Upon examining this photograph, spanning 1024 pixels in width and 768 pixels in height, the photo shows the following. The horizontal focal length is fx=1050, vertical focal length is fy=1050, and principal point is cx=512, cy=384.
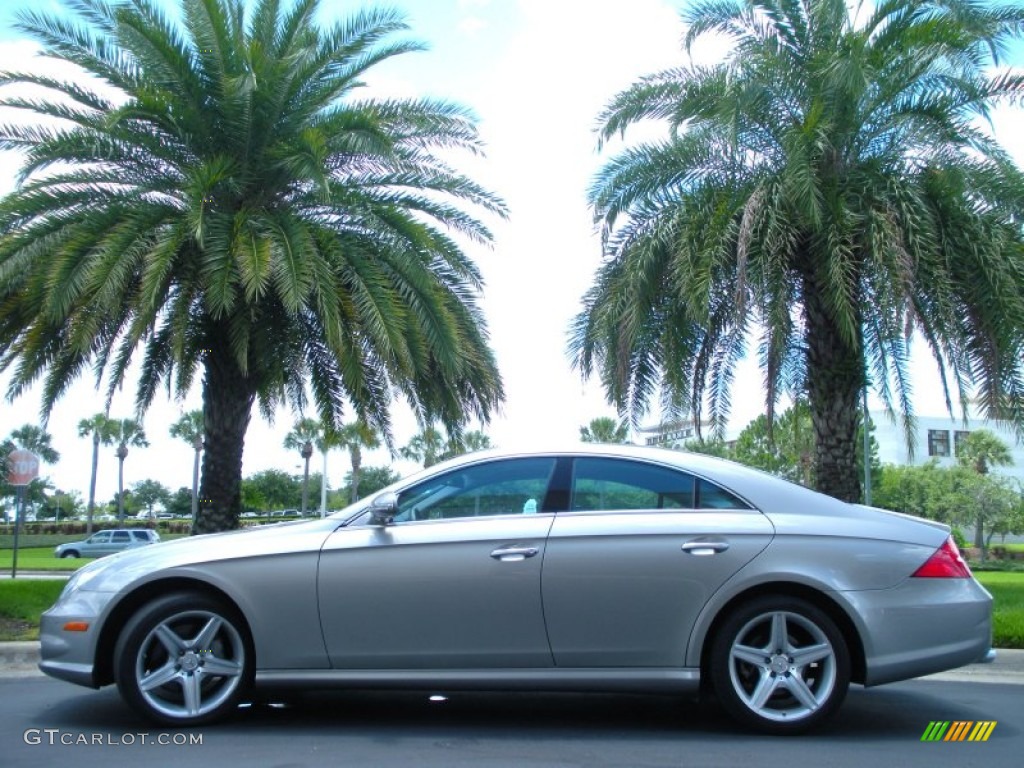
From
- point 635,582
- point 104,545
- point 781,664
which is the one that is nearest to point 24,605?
point 635,582

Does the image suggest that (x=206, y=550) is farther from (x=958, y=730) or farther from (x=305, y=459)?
(x=305, y=459)

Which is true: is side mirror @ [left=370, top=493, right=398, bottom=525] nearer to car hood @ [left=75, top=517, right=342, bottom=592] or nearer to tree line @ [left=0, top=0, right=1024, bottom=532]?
car hood @ [left=75, top=517, right=342, bottom=592]

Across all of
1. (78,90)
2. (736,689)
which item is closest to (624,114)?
(78,90)

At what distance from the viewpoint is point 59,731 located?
553 cm

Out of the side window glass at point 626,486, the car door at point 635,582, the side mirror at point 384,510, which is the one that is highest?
the side window glass at point 626,486

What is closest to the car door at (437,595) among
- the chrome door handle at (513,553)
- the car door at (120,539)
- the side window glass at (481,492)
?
the chrome door handle at (513,553)

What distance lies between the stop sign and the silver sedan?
15115 millimetres

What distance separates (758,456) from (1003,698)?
48387 millimetres

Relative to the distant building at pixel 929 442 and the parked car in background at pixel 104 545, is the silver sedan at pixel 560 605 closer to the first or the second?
the parked car in background at pixel 104 545

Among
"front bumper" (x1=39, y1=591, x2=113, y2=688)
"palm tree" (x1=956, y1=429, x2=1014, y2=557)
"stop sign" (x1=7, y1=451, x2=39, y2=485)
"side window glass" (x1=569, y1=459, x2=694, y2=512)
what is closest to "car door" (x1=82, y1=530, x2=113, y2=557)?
"stop sign" (x1=7, y1=451, x2=39, y2=485)

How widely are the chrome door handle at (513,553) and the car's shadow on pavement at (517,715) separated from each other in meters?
0.92

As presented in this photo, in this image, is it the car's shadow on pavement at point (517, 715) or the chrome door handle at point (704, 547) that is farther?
the car's shadow on pavement at point (517, 715)

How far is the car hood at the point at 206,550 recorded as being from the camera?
5.56m

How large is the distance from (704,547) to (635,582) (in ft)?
1.30
